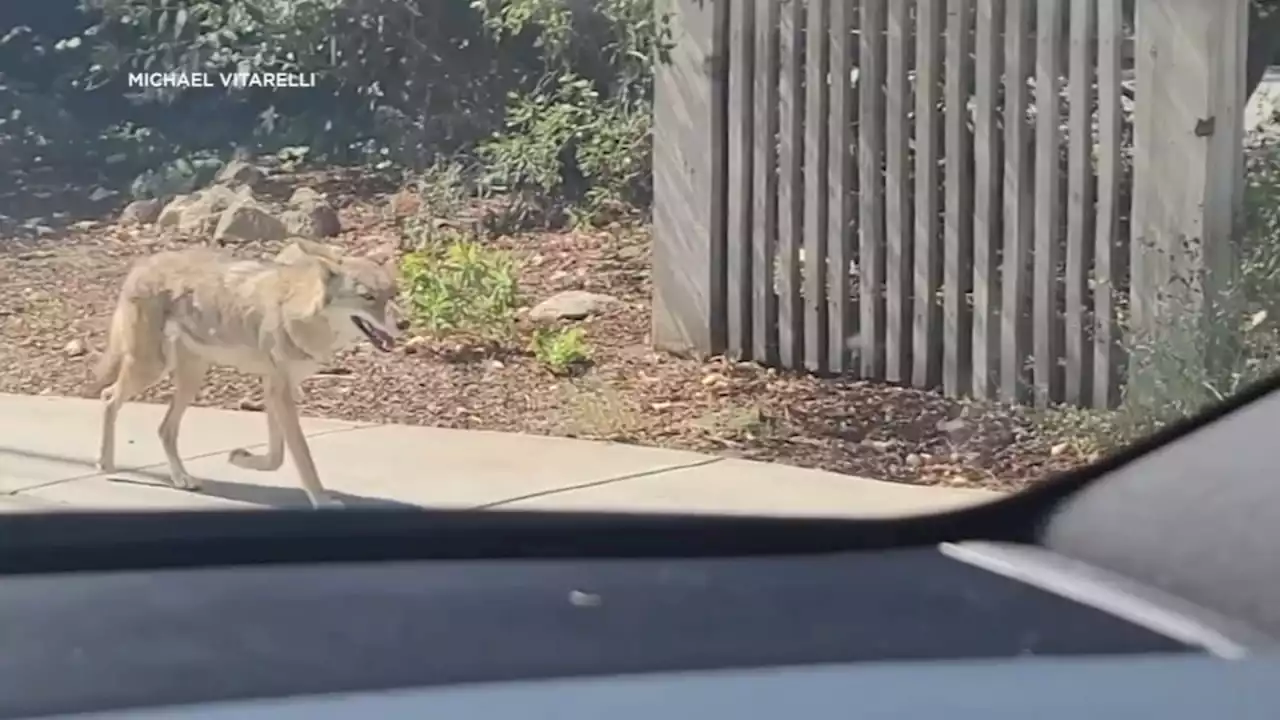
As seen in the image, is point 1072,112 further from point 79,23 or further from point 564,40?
point 79,23

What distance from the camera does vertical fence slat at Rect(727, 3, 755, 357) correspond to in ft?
22.1

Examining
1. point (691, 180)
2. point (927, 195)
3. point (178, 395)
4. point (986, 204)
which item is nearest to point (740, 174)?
point (691, 180)

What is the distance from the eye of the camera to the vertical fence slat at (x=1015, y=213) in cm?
620

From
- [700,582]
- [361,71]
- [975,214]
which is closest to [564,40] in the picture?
[361,71]

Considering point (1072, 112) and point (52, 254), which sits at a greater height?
point (1072, 112)

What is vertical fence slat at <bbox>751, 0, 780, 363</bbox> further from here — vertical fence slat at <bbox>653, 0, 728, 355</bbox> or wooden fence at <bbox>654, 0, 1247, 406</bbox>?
vertical fence slat at <bbox>653, 0, 728, 355</bbox>

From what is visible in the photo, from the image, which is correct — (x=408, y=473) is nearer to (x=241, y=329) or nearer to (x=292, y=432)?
(x=292, y=432)

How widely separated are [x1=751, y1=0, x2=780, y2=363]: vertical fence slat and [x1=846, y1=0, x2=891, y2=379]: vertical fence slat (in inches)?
12.3

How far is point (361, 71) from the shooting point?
7.16 m

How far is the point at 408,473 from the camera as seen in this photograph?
603 cm

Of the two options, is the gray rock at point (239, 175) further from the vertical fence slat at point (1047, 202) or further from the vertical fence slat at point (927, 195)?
the vertical fence slat at point (1047, 202)

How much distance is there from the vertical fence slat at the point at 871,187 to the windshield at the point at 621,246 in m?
0.01

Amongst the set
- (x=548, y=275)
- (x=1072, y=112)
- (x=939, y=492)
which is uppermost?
(x=1072, y=112)

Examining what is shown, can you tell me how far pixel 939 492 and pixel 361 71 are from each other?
2710mm
